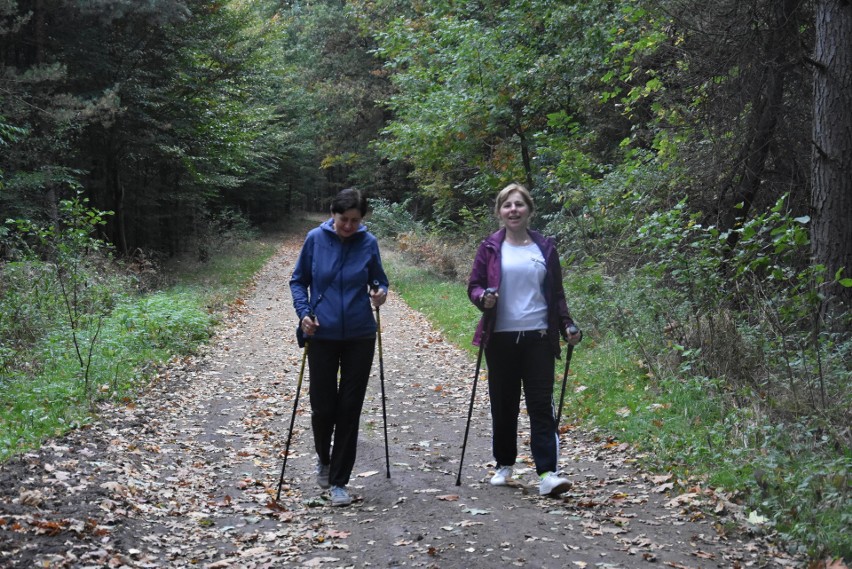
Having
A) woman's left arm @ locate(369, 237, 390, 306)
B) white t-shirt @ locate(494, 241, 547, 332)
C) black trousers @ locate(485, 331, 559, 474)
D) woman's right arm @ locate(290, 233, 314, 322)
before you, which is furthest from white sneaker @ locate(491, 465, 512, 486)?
woman's right arm @ locate(290, 233, 314, 322)

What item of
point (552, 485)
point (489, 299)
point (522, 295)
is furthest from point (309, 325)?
point (552, 485)

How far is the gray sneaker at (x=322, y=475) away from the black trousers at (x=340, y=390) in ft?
0.67

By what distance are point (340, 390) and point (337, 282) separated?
83 centimetres

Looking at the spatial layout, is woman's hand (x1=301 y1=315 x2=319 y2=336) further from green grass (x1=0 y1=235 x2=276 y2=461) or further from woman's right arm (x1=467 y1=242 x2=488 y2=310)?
green grass (x1=0 y1=235 x2=276 y2=461)

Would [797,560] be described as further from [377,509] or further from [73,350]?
[73,350]

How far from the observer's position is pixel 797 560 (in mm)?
4359

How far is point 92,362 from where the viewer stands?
9.44 m

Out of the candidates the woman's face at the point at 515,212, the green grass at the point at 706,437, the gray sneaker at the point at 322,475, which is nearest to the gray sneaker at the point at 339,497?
the gray sneaker at the point at 322,475

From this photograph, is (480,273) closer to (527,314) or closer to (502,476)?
(527,314)

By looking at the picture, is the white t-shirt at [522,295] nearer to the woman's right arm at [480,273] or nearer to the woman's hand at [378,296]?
the woman's right arm at [480,273]

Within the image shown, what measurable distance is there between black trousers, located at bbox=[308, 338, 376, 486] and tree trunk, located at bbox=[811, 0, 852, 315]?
4822 mm

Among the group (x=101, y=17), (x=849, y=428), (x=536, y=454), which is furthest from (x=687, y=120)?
(x=101, y=17)

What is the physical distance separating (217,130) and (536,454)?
707 inches

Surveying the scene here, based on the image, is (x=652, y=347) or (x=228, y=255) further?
(x=228, y=255)
